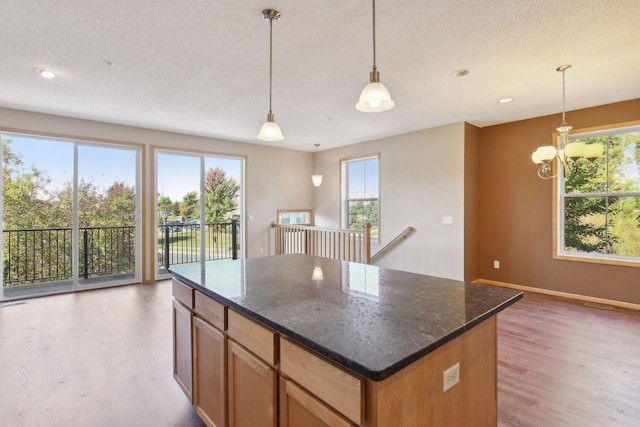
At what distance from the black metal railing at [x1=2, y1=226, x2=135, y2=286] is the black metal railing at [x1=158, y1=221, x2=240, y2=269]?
0.50m

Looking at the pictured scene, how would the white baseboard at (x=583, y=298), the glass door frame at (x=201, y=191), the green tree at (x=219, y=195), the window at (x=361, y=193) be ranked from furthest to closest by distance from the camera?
1. the window at (x=361, y=193)
2. the green tree at (x=219, y=195)
3. the glass door frame at (x=201, y=191)
4. the white baseboard at (x=583, y=298)

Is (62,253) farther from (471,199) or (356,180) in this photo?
(471,199)

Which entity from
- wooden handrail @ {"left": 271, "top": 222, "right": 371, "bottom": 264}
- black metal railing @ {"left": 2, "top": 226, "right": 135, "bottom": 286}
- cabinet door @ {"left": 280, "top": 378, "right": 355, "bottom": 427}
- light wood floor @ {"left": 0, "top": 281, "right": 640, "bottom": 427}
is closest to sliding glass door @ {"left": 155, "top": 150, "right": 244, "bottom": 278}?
black metal railing @ {"left": 2, "top": 226, "right": 135, "bottom": 286}

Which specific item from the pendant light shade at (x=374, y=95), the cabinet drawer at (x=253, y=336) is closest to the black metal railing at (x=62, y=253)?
the cabinet drawer at (x=253, y=336)

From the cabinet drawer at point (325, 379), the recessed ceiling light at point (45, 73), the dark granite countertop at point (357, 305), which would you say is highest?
the recessed ceiling light at point (45, 73)

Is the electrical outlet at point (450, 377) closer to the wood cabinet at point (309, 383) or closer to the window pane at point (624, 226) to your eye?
the wood cabinet at point (309, 383)

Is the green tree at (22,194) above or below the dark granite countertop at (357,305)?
above

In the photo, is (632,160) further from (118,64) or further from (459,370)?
(118,64)

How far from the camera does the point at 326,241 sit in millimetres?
6145

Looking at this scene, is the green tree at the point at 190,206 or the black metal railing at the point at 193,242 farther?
the green tree at the point at 190,206

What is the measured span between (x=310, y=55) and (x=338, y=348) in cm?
256

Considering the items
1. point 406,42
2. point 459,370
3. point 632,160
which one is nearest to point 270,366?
point 459,370

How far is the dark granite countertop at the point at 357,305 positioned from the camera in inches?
38.2

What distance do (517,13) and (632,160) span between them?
10.9 ft
